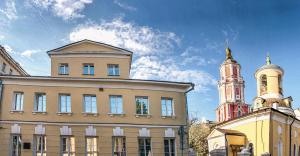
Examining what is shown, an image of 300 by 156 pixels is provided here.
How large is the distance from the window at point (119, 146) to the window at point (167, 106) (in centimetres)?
373

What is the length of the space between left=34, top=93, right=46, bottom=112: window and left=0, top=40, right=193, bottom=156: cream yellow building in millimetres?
68

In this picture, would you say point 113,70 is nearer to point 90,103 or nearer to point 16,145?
point 90,103

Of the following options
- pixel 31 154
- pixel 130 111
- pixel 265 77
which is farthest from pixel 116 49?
pixel 265 77

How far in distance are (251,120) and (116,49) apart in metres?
20.4

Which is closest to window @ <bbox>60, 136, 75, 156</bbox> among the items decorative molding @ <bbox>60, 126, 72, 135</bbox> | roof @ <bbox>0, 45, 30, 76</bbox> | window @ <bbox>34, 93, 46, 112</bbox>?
decorative molding @ <bbox>60, 126, 72, 135</bbox>

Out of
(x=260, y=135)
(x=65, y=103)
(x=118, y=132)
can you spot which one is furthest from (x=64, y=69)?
(x=260, y=135)

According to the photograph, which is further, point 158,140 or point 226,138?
point 226,138

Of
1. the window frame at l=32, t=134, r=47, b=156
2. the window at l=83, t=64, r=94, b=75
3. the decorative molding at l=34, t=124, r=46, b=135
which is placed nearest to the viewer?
the window frame at l=32, t=134, r=47, b=156

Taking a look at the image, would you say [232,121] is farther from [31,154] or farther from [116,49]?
[31,154]

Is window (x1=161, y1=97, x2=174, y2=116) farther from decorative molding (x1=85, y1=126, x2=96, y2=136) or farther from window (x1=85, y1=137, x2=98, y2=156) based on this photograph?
window (x1=85, y1=137, x2=98, y2=156)

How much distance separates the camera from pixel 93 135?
27.3m

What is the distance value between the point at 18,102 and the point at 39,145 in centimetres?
340

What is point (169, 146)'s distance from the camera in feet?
93.7

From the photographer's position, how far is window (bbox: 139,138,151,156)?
91.8ft
